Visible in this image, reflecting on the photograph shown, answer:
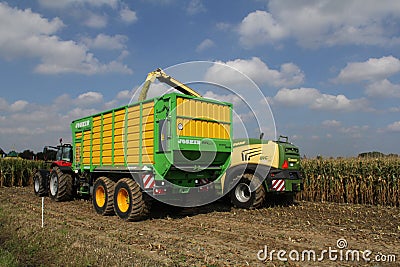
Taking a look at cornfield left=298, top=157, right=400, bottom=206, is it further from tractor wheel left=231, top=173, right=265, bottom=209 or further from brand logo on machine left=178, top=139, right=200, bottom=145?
brand logo on machine left=178, top=139, right=200, bottom=145

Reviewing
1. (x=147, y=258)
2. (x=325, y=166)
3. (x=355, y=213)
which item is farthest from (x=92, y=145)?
(x=325, y=166)

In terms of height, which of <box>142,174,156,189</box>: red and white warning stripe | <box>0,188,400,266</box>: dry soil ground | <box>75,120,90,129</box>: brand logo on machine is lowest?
<box>0,188,400,266</box>: dry soil ground

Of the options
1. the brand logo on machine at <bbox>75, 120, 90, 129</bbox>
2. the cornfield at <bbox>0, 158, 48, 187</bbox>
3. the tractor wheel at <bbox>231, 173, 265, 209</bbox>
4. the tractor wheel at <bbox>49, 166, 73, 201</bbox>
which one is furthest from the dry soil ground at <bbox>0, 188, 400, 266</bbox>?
the cornfield at <bbox>0, 158, 48, 187</bbox>

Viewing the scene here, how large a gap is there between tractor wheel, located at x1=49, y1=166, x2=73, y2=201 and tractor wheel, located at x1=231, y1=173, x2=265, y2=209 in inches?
241

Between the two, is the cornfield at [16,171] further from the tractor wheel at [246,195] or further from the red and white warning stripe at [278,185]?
the red and white warning stripe at [278,185]

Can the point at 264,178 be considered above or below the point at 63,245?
above

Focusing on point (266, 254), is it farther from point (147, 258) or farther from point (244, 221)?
point (244, 221)

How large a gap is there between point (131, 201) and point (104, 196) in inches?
67.4

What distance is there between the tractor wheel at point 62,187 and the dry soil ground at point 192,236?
1878mm

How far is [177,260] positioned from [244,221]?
386cm

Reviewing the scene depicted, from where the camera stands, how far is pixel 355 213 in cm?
1130

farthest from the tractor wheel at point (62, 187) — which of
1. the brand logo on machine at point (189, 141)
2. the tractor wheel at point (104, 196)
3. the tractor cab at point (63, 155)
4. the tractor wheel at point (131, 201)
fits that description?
the brand logo on machine at point (189, 141)

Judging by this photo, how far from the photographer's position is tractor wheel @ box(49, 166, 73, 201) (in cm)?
1352

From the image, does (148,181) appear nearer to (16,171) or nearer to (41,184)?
(41,184)
